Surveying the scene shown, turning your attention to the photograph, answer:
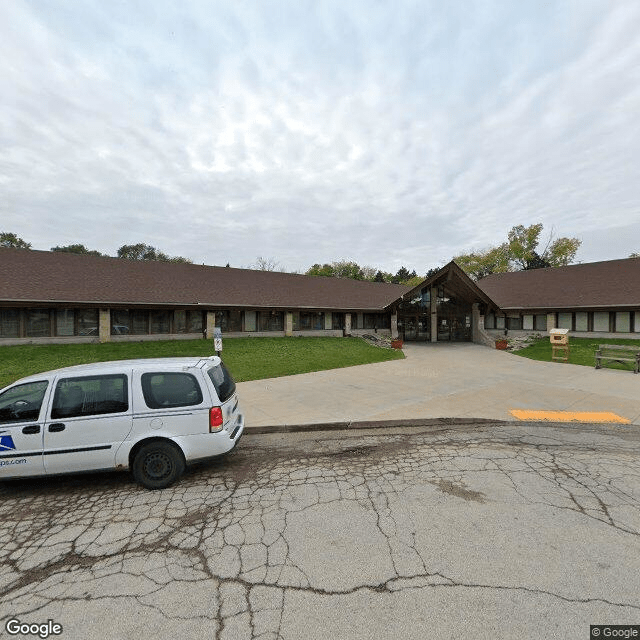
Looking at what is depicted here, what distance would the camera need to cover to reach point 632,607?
8.42 ft

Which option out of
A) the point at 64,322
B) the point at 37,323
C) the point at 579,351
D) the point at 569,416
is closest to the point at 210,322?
the point at 64,322

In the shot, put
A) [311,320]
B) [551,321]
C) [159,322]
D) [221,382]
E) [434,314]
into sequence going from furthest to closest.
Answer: [434,314] → [311,320] → [551,321] → [159,322] → [221,382]

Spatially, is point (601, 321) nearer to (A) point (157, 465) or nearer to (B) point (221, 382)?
(B) point (221, 382)

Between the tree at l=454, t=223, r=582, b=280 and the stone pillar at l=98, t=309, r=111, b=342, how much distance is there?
1649 inches

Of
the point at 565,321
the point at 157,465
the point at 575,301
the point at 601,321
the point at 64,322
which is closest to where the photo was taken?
the point at 157,465

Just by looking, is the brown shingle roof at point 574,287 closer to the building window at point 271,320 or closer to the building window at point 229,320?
the building window at point 271,320

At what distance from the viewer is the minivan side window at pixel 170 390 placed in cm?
476

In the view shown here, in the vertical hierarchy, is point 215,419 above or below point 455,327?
below

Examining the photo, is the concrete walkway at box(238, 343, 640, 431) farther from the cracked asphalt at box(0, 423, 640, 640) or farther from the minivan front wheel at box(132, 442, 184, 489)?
the cracked asphalt at box(0, 423, 640, 640)

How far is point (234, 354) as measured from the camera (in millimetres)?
18281

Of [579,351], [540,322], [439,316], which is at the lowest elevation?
[579,351]

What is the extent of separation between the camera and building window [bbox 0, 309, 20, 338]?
18.4m

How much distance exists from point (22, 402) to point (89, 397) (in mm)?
929

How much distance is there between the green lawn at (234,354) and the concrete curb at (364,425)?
5596mm
